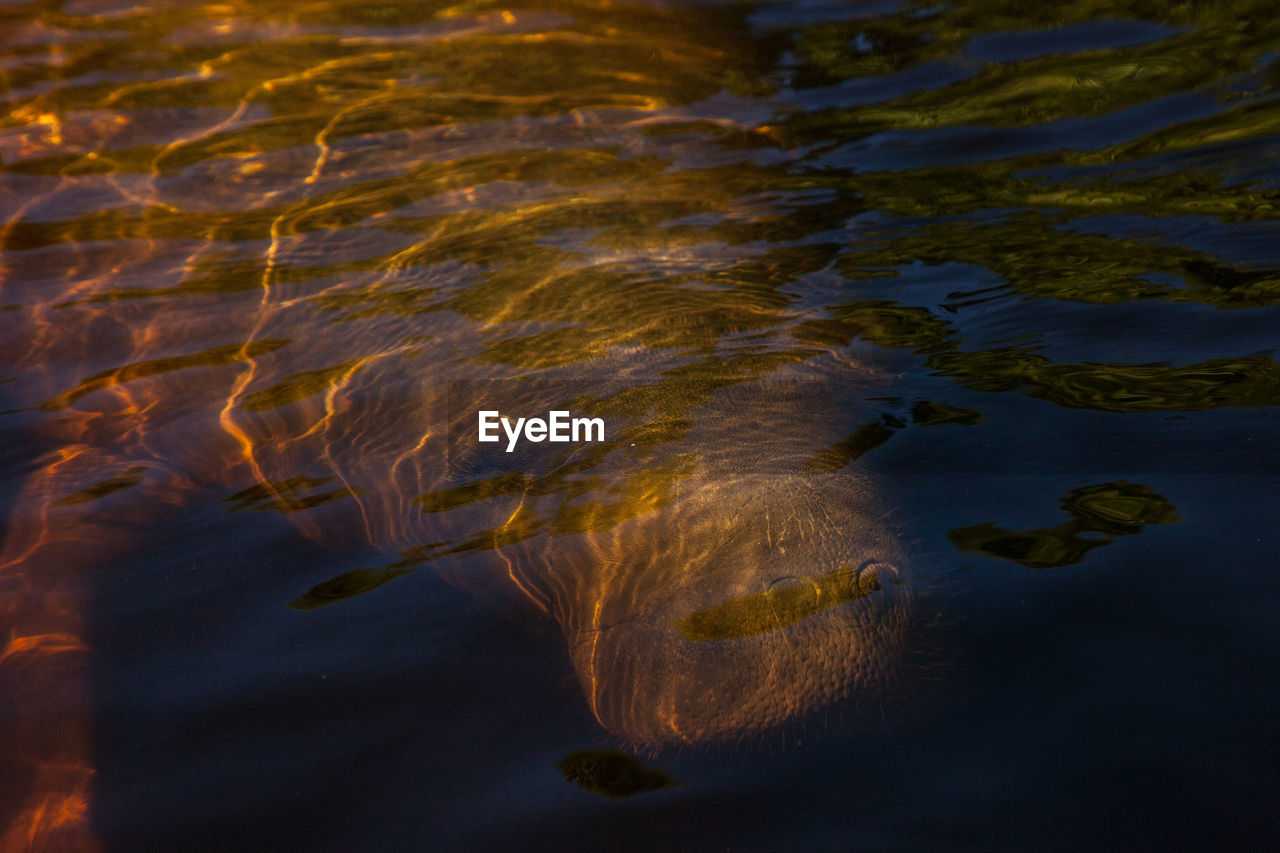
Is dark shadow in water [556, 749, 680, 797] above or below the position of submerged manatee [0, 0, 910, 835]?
below

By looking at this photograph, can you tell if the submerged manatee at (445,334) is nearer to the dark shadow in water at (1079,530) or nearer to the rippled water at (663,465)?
the rippled water at (663,465)

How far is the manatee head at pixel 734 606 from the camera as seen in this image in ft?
6.49

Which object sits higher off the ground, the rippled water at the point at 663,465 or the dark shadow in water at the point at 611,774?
the rippled water at the point at 663,465

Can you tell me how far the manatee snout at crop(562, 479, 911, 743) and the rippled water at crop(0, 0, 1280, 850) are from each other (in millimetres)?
12

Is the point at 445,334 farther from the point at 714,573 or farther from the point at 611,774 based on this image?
the point at 611,774

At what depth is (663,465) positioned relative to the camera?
2631mm

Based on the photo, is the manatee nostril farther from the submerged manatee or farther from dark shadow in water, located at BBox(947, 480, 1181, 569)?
dark shadow in water, located at BBox(947, 480, 1181, 569)

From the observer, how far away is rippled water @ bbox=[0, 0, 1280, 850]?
1.83m

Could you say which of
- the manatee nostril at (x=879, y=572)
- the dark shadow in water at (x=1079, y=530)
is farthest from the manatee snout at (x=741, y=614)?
the dark shadow in water at (x=1079, y=530)

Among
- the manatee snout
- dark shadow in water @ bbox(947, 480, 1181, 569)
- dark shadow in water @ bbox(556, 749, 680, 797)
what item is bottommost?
dark shadow in water @ bbox(556, 749, 680, 797)

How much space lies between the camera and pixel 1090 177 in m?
4.13

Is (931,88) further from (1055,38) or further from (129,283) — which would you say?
(129,283)

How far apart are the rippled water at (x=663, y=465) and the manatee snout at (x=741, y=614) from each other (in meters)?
0.01

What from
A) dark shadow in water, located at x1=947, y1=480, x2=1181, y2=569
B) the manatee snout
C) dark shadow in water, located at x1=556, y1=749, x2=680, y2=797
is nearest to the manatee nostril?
the manatee snout
